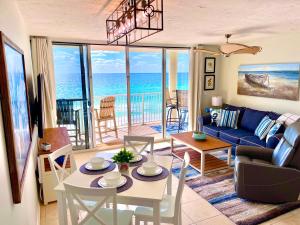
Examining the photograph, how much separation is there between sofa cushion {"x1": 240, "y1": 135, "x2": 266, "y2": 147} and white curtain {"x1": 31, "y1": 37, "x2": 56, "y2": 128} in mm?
3486

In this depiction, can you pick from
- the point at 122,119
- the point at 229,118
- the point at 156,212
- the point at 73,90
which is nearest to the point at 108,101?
the point at 73,90

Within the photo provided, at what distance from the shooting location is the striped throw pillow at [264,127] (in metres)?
3.96

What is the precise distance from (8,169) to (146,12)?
128cm

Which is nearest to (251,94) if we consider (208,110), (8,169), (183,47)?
(208,110)

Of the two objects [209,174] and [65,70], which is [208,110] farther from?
[65,70]

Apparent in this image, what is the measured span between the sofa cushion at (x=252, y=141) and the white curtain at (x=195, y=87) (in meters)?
1.63

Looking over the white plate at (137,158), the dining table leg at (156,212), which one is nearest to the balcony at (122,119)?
the white plate at (137,158)

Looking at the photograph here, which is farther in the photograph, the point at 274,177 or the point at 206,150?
the point at 206,150

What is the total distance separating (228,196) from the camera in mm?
3004

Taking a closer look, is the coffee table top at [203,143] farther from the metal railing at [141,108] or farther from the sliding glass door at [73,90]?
the metal railing at [141,108]

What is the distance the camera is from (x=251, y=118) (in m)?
4.55

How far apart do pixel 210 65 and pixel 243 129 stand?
180cm

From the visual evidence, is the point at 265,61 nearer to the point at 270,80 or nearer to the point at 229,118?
the point at 270,80

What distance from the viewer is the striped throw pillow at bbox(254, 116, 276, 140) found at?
13.0 feet
